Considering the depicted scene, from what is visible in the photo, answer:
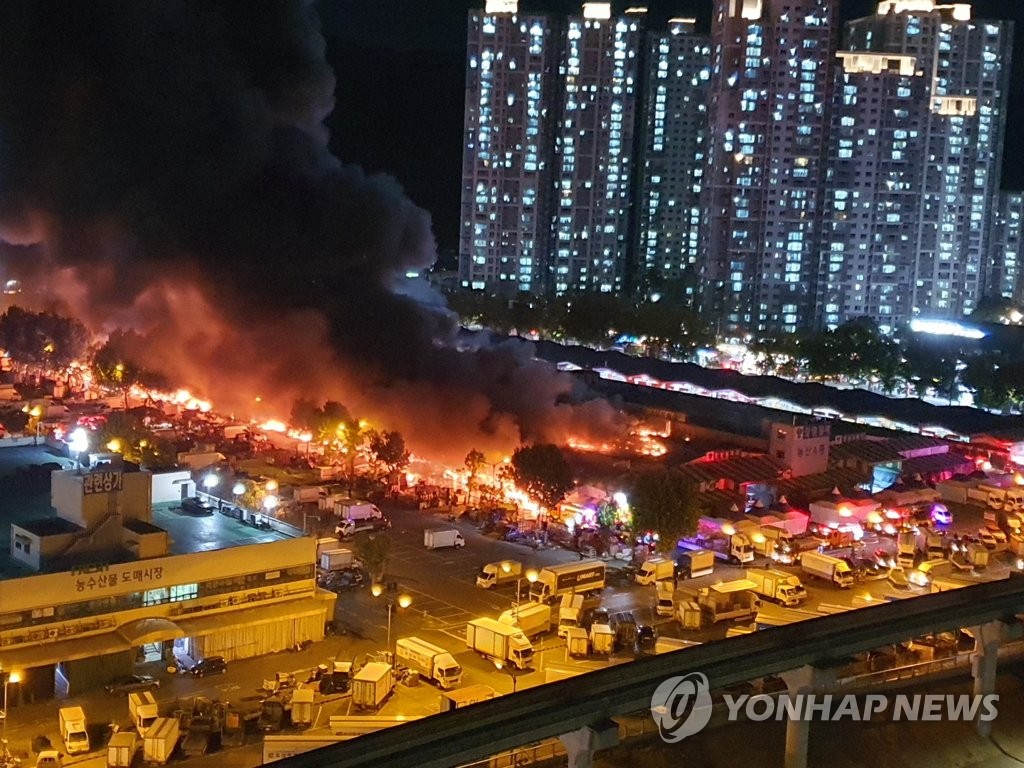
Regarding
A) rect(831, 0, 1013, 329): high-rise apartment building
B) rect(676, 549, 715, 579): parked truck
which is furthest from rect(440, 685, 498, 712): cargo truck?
rect(831, 0, 1013, 329): high-rise apartment building

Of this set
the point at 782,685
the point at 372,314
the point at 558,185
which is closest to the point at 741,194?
the point at 558,185

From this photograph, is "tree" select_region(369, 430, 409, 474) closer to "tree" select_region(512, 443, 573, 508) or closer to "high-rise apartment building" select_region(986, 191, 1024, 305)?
"tree" select_region(512, 443, 573, 508)

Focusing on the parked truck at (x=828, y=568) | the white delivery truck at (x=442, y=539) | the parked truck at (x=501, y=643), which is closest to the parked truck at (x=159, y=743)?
the parked truck at (x=501, y=643)

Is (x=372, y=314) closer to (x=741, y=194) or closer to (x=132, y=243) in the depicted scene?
(x=132, y=243)

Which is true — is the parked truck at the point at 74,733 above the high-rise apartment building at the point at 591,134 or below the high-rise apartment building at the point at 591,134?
below

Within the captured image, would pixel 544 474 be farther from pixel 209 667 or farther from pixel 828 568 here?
pixel 209 667

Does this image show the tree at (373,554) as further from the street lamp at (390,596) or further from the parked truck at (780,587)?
the parked truck at (780,587)

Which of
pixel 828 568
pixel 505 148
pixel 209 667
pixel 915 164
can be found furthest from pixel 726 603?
pixel 505 148
